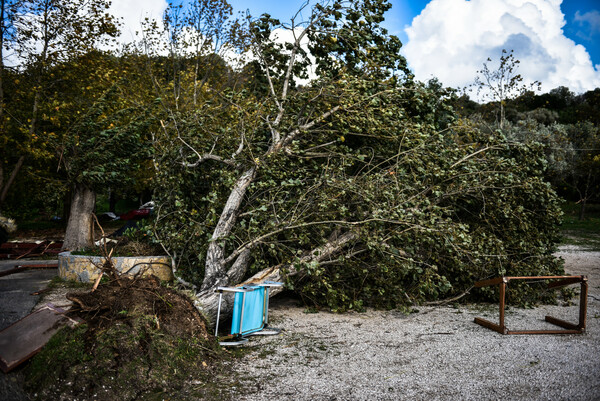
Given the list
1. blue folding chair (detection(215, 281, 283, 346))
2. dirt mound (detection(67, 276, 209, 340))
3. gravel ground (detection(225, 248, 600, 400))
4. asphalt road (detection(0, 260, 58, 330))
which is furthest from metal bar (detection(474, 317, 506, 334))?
asphalt road (detection(0, 260, 58, 330))

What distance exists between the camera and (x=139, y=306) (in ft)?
12.6

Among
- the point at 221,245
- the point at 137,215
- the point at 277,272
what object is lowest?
the point at 277,272

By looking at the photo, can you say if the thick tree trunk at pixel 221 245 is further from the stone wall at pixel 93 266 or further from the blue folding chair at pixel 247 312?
the stone wall at pixel 93 266

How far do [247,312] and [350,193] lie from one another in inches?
96.0

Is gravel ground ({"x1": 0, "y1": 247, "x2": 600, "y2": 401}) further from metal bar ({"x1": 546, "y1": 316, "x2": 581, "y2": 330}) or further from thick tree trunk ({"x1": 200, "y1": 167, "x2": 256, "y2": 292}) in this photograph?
thick tree trunk ({"x1": 200, "y1": 167, "x2": 256, "y2": 292})

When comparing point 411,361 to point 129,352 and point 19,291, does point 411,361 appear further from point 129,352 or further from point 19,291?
point 19,291

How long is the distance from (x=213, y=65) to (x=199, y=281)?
11333 mm

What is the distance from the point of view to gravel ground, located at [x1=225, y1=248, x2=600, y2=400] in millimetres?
3230

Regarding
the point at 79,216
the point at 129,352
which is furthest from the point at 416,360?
the point at 79,216

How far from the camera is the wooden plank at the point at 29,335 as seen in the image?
3.42 m

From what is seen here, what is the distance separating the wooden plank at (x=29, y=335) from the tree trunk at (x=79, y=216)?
6.84 m

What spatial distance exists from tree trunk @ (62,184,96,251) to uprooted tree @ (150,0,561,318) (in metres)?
3.70

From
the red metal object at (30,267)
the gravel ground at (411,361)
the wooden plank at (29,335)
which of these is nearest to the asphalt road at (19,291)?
the red metal object at (30,267)

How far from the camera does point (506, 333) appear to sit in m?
4.81
